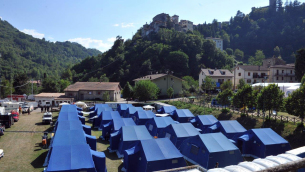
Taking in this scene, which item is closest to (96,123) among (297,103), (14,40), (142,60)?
(297,103)

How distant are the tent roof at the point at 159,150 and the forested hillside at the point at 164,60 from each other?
5974cm

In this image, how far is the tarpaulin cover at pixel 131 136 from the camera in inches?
571

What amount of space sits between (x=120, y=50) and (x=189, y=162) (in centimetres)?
8709

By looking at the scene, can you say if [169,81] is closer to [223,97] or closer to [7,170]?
[223,97]

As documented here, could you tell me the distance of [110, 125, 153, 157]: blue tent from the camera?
1451 centimetres

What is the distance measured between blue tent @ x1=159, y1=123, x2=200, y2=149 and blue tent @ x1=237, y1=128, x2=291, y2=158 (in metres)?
3.45

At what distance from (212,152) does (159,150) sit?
3.03 m

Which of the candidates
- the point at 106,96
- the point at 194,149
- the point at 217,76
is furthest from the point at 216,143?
the point at 217,76

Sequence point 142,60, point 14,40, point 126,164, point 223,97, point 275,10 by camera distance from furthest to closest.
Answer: point 14,40, point 275,10, point 142,60, point 223,97, point 126,164

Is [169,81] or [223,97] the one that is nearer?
[223,97]

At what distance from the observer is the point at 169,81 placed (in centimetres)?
5378

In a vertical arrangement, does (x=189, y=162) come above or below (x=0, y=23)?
below

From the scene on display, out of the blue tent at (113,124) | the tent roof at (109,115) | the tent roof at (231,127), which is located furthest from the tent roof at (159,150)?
the tent roof at (109,115)

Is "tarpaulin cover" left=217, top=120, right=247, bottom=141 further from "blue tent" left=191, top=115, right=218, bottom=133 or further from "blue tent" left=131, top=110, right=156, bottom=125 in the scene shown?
"blue tent" left=131, top=110, right=156, bottom=125
